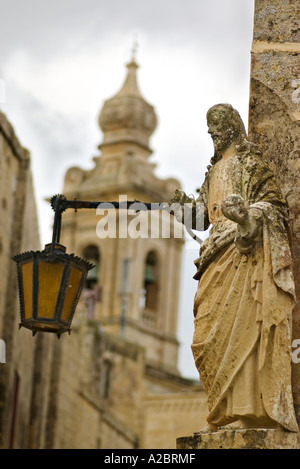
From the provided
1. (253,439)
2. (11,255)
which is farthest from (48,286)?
(11,255)

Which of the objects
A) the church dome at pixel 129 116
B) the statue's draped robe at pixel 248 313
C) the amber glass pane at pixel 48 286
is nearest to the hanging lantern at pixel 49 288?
the amber glass pane at pixel 48 286

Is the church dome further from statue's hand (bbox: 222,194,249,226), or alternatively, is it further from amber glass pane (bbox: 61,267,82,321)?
statue's hand (bbox: 222,194,249,226)

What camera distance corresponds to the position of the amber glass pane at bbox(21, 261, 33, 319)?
8.23 meters

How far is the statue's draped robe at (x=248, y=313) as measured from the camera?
6734 mm

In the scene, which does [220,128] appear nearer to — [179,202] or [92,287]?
[179,202]

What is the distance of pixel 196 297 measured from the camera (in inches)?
284

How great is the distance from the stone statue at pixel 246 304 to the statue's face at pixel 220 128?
0.52ft

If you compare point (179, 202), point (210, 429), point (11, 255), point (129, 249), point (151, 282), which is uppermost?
point (129, 249)

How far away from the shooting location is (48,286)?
8258mm

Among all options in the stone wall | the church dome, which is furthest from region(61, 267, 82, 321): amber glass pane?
the church dome

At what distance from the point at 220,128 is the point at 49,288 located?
5.04 feet

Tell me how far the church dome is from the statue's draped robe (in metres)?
56.9

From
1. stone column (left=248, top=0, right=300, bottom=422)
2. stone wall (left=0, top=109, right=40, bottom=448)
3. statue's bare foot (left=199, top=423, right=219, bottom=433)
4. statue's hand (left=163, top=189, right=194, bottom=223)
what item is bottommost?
statue's bare foot (left=199, top=423, right=219, bottom=433)

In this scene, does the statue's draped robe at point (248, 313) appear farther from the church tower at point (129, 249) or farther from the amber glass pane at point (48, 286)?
the church tower at point (129, 249)
